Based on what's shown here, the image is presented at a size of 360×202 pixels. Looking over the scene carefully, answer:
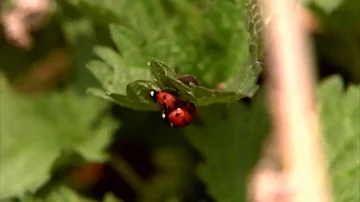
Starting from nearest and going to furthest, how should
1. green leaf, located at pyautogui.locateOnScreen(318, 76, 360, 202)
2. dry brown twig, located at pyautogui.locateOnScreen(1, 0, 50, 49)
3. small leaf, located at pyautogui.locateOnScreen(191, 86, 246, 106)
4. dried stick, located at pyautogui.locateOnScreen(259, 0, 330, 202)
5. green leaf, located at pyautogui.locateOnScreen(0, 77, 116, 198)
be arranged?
1. dried stick, located at pyautogui.locateOnScreen(259, 0, 330, 202)
2. small leaf, located at pyautogui.locateOnScreen(191, 86, 246, 106)
3. green leaf, located at pyautogui.locateOnScreen(318, 76, 360, 202)
4. green leaf, located at pyautogui.locateOnScreen(0, 77, 116, 198)
5. dry brown twig, located at pyautogui.locateOnScreen(1, 0, 50, 49)

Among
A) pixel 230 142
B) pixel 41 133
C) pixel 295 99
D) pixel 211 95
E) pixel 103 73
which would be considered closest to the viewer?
pixel 295 99

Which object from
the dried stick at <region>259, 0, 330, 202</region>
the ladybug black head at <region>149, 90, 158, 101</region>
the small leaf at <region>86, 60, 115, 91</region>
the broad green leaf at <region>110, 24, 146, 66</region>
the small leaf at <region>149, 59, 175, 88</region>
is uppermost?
the broad green leaf at <region>110, 24, 146, 66</region>

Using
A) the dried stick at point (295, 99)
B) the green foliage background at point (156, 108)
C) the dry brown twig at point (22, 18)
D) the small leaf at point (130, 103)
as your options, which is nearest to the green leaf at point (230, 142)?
the green foliage background at point (156, 108)

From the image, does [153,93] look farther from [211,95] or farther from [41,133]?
[41,133]

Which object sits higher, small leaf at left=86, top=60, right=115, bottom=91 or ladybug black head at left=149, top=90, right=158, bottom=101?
small leaf at left=86, top=60, right=115, bottom=91

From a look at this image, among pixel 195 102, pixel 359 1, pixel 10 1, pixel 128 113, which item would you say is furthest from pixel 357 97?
pixel 10 1

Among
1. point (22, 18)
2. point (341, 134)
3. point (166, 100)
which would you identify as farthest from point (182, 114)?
point (22, 18)

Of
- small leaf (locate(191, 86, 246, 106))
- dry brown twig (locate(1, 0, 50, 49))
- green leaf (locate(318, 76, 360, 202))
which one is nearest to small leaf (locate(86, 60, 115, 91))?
small leaf (locate(191, 86, 246, 106))

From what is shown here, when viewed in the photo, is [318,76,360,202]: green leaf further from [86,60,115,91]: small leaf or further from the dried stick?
the dried stick
